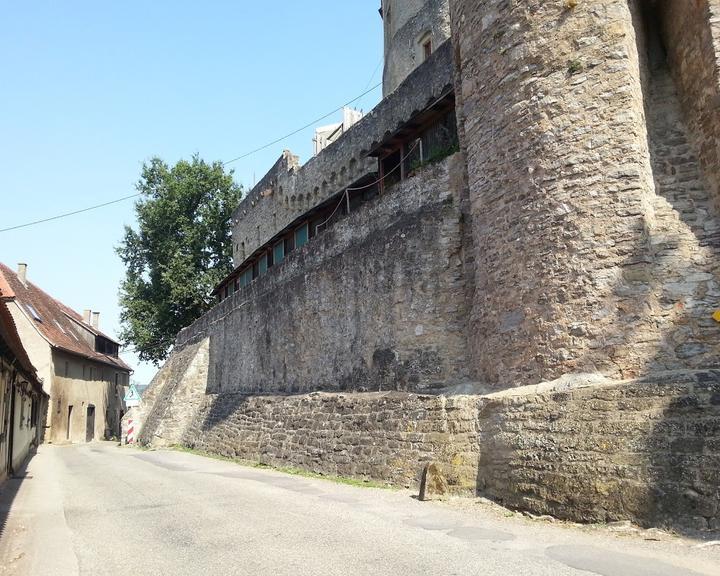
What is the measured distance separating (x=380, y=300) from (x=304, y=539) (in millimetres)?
6308

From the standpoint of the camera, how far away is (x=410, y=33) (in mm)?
21672

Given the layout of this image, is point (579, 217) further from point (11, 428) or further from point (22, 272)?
point (22, 272)

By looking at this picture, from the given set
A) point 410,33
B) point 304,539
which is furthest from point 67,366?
point 304,539

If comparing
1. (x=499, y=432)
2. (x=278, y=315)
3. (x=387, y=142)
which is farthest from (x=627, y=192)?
(x=278, y=315)

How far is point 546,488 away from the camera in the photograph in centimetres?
715

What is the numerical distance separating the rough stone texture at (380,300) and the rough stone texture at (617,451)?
250 centimetres

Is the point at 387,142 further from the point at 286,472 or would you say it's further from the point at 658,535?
the point at 658,535

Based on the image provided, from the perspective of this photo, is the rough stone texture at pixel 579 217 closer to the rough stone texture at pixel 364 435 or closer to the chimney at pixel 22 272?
the rough stone texture at pixel 364 435

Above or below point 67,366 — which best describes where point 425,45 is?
above

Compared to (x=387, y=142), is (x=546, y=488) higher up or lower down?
lower down

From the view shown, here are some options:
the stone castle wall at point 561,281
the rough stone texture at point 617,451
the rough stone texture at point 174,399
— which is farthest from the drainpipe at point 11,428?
the rough stone texture at point 617,451

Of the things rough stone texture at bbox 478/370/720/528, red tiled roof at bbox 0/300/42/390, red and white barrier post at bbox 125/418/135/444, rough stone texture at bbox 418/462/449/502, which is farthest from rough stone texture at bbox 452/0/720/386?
red and white barrier post at bbox 125/418/135/444

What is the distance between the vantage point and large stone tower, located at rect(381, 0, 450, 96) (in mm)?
20188

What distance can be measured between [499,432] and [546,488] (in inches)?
41.9
